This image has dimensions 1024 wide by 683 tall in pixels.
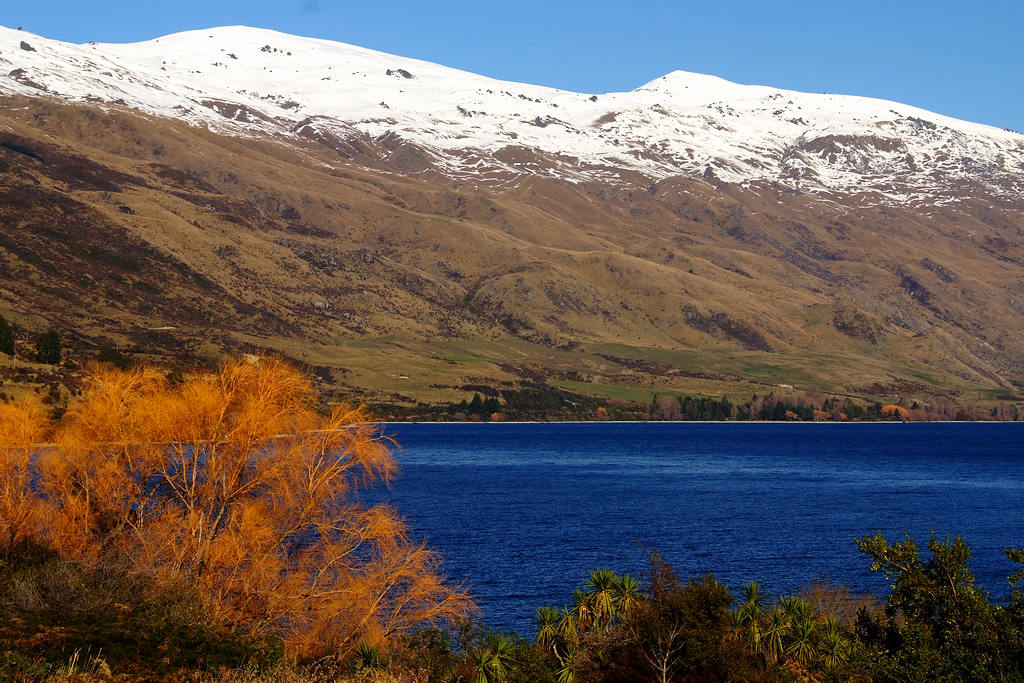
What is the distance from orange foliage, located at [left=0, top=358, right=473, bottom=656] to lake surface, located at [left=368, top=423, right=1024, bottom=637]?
2022 cm

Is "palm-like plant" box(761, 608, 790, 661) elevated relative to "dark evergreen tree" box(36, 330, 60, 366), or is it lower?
lower

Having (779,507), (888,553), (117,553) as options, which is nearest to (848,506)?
(779,507)

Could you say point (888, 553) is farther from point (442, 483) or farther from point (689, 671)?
point (442, 483)

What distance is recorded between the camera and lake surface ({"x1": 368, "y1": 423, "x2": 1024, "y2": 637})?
80312mm

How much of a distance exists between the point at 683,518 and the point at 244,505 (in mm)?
83043

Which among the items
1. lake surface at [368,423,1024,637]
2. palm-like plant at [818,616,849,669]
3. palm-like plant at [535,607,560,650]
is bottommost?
lake surface at [368,423,1024,637]

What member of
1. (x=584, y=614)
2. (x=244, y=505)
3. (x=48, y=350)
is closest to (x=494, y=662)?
(x=584, y=614)

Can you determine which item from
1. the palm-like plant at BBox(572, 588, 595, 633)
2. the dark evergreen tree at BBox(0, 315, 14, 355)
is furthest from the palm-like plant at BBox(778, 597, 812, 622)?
the dark evergreen tree at BBox(0, 315, 14, 355)

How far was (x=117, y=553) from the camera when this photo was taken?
4262 cm

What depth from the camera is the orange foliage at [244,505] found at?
41.1 metres

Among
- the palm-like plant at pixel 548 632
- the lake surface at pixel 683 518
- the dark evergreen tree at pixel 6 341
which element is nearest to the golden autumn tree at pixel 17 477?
the palm-like plant at pixel 548 632

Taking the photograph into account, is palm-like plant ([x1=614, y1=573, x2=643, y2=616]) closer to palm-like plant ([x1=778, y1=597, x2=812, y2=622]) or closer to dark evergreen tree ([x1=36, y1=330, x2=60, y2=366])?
palm-like plant ([x1=778, y1=597, x2=812, y2=622])

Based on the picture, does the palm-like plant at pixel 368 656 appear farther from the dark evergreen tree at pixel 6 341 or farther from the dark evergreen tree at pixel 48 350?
the dark evergreen tree at pixel 48 350

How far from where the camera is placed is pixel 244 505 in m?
43.0
